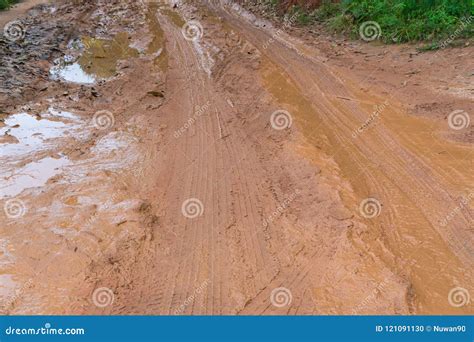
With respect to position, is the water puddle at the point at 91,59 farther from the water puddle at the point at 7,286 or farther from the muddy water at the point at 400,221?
the water puddle at the point at 7,286

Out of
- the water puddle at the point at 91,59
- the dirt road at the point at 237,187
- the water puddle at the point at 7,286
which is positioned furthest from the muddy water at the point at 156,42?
the water puddle at the point at 7,286

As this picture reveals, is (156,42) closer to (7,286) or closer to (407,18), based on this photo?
(407,18)

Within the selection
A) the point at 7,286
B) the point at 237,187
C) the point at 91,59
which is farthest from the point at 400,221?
the point at 91,59

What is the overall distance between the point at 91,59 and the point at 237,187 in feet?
26.5

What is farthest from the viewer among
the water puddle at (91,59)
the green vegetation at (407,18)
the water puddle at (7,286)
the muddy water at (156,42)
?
the muddy water at (156,42)

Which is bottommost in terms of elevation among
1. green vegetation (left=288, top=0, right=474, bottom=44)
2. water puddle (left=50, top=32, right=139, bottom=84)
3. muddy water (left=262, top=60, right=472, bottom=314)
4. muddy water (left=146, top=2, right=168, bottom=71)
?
water puddle (left=50, top=32, right=139, bottom=84)

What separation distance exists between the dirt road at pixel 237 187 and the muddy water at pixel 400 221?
3 cm

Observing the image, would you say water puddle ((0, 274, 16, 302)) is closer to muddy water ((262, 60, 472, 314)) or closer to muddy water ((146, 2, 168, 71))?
muddy water ((262, 60, 472, 314))

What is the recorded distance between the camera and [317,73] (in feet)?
33.9

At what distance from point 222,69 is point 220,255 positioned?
22.4 ft

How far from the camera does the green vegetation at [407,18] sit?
10695mm

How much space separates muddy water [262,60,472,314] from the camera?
15.6 feet

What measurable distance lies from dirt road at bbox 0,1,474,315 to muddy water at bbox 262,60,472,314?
0.03m

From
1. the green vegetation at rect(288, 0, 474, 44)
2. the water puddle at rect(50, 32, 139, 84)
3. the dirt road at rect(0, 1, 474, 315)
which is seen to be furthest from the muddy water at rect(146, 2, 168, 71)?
the green vegetation at rect(288, 0, 474, 44)
